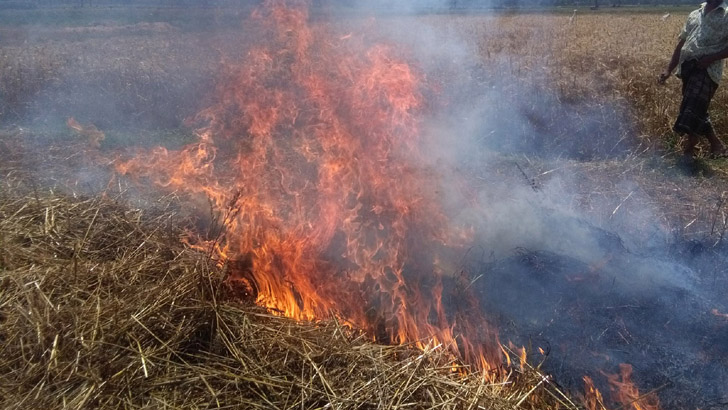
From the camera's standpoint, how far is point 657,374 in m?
2.88

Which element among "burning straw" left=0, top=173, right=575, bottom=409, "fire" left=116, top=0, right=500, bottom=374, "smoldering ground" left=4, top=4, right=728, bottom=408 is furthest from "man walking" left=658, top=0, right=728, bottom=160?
"burning straw" left=0, top=173, right=575, bottom=409

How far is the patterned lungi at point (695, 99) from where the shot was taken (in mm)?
6168

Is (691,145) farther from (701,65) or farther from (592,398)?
(592,398)

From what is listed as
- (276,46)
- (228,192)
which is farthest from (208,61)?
(228,192)

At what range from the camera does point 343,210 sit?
13.7 ft

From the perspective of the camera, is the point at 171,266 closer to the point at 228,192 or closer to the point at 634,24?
the point at 228,192

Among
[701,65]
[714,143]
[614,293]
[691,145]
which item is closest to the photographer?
[614,293]

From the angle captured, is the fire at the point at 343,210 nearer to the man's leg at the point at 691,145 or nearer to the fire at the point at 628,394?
the fire at the point at 628,394

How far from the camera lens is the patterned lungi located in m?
6.17

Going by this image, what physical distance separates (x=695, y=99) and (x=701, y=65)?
16.9 inches

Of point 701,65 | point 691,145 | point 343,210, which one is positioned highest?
point 701,65

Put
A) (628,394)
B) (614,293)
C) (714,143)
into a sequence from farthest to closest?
(714,143)
(614,293)
(628,394)

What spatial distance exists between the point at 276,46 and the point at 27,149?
146 inches

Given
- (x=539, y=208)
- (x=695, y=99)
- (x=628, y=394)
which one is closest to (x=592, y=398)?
(x=628, y=394)
